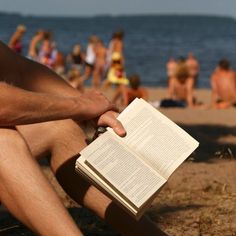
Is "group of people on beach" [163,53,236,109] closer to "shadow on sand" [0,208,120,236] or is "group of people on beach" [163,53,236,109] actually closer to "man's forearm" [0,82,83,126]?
"shadow on sand" [0,208,120,236]

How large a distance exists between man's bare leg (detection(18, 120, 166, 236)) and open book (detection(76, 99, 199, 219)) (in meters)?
0.28

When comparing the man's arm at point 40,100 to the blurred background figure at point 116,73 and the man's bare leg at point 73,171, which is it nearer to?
the man's bare leg at point 73,171

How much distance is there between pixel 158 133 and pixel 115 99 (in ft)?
35.6

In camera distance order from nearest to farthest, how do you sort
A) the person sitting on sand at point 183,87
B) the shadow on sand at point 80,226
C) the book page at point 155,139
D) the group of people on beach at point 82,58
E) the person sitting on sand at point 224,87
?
the book page at point 155,139 < the shadow on sand at point 80,226 < the person sitting on sand at point 224,87 < the person sitting on sand at point 183,87 < the group of people on beach at point 82,58

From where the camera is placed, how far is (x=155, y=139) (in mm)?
2926

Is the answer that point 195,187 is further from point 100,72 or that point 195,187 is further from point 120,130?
point 100,72

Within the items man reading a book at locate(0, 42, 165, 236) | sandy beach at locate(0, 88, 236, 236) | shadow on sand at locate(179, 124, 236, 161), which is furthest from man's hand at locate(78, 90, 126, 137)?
shadow on sand at locate(179, 124, 236, 161)

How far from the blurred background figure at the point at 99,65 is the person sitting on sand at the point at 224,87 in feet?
16.5

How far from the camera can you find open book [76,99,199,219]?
2779mm

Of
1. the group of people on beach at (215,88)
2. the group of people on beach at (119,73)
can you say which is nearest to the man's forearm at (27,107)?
the group of people on beach at (119,73)

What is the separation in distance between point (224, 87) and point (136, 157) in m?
10.4

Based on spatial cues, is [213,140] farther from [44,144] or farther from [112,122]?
[112,122]

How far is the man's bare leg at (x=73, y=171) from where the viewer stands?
313cm

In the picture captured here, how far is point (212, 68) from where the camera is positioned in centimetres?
3123
